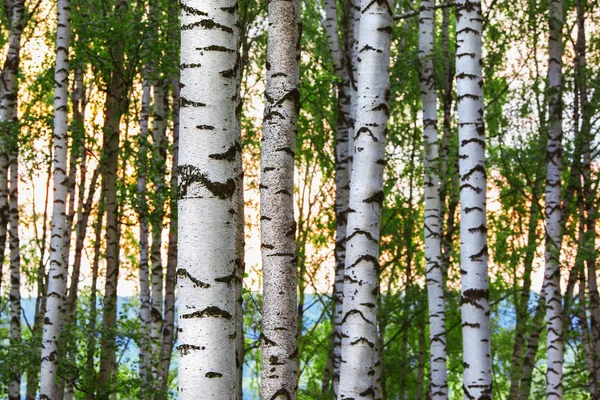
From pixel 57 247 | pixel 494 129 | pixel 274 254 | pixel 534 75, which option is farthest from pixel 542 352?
pixel 274 254

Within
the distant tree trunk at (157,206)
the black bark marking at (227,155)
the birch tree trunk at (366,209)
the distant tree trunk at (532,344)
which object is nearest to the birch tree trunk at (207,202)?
the black bark marking at (227,155)

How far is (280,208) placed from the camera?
5891mm

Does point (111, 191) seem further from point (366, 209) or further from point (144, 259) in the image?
point (366, 209)

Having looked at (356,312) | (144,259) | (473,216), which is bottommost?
(356,312)

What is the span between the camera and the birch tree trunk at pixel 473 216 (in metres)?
7.10

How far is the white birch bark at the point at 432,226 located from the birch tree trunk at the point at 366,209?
494 centimetres

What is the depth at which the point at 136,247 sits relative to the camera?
89.4 ft

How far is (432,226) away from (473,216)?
450 cm

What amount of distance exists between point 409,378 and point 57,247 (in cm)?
1655

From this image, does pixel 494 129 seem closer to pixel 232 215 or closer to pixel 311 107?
pixel 311 107

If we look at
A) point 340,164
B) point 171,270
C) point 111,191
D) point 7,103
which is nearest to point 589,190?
point 340,164

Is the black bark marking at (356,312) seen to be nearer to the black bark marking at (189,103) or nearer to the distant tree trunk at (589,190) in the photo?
the black bark marking at (189,103)

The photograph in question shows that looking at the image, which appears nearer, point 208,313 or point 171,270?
point 208,313

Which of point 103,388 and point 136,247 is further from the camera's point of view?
point 136,247
